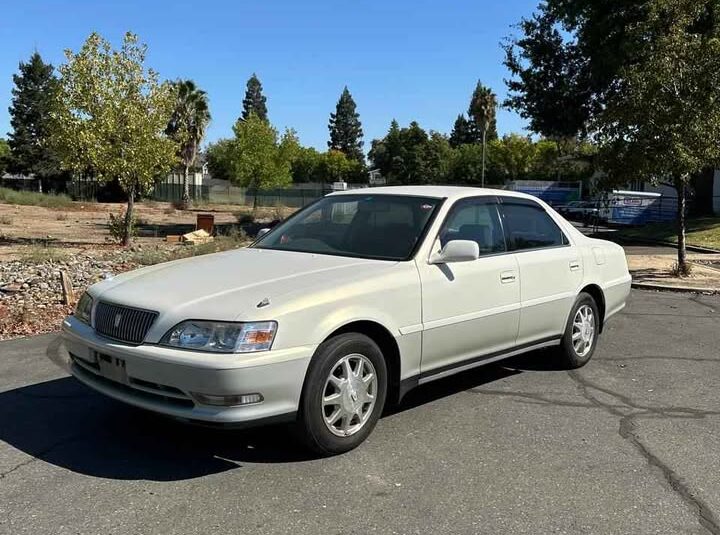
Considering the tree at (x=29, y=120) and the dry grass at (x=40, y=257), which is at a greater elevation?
the tree at (x=29, y=120)

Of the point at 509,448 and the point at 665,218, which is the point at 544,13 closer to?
the point at 665,218

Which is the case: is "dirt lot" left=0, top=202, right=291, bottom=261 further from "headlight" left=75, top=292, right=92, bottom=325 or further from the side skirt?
the side skirt

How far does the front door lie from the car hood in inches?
17.5

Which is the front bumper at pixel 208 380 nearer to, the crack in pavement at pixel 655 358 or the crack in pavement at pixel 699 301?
the crack in pavement at pixel 655 358

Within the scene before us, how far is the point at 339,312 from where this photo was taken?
4.04 meters

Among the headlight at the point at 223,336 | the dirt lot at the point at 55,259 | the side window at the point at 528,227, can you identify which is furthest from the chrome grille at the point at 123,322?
the dirt lot at the point at 55,259

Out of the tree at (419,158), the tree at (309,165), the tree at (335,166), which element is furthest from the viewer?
the tree at (309,165)

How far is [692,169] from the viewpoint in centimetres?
1240

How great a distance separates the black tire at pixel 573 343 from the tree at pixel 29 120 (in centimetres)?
6160

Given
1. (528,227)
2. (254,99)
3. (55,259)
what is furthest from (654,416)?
(254,99)

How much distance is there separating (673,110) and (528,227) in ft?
27.2

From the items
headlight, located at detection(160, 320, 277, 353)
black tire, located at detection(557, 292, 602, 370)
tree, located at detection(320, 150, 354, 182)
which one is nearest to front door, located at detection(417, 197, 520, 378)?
black tire, located at detection(557, 292, 602, 370)

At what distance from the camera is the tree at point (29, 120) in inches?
2387

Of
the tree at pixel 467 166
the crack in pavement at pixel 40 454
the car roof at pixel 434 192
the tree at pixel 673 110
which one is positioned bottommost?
the crack in pavement at pixel 40 454
